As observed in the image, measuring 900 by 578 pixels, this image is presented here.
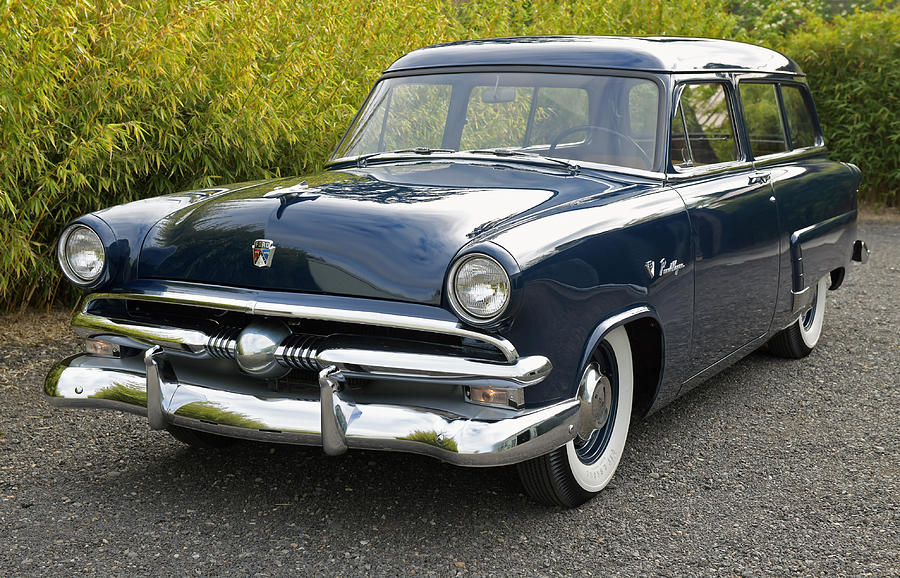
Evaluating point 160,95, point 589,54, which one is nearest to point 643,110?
point 589,54

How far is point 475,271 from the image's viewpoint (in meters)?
2.59

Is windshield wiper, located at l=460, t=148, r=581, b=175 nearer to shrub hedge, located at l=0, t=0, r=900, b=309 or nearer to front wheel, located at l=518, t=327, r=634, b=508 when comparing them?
front wheel, located at l=518, t=327, r=634, b=508

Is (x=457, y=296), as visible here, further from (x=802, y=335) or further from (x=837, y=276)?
(x=837, y=276)

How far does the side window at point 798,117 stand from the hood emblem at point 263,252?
10.1 ft

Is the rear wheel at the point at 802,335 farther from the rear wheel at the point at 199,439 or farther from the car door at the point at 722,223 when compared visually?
the rear wheel at the point at 199,439

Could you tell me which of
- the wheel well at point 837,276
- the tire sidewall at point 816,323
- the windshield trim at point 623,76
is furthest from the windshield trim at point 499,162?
the wheel well at point 837,276

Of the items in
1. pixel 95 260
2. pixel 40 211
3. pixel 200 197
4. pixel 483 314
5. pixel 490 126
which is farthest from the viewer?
pixel 40 211

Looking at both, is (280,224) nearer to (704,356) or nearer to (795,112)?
(704,356)

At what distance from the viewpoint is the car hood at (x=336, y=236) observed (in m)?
2.71

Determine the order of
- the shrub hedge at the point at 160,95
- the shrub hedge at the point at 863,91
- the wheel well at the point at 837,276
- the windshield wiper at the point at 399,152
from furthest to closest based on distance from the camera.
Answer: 1. the shrub hedge at the point at 863,91
2. the wheel well at the point at 837,276
3. the shrub hedge at the point at 160,95
4. the windshield wiper at the point at 399,152

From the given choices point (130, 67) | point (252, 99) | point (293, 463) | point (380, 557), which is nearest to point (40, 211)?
point (130, 67)

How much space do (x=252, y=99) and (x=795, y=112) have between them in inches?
120

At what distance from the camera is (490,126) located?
380cm

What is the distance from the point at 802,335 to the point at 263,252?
3262mm
